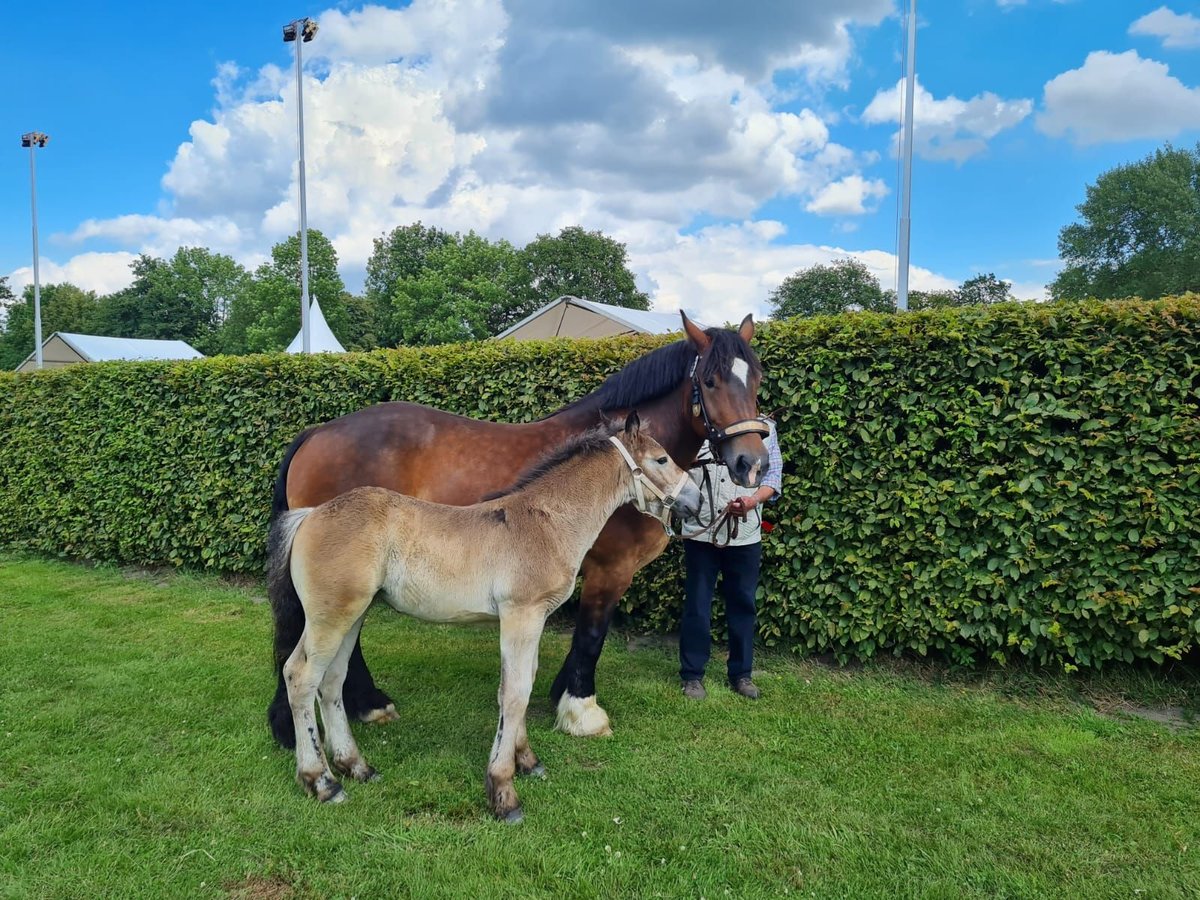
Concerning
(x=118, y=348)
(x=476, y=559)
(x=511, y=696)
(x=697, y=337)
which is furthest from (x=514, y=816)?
(x=118, y=348)

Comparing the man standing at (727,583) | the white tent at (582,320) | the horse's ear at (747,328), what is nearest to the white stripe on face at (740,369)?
the horse's ear at (747,328)

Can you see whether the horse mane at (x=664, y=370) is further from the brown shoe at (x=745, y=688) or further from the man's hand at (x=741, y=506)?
the brown shoe at (x=745, y=688)

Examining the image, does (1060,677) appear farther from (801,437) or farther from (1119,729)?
(801,437)

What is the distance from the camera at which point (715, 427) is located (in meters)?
3.82

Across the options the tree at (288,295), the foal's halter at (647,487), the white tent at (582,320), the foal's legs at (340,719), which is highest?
the tree at (288,295)

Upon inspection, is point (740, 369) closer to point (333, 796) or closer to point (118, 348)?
point (333, 796)

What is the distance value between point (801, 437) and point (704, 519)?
3.98ft

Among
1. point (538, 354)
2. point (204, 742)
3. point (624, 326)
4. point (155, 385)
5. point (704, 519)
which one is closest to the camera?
point (204, 742)

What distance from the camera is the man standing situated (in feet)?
14.9

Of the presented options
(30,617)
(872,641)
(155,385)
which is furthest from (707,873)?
(155,385)

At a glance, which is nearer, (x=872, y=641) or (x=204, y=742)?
(x=204, y=742)

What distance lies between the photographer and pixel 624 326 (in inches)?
634

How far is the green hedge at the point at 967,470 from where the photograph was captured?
4.23 metres

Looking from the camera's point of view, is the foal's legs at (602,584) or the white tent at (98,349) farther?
the white tent at (98,349)
